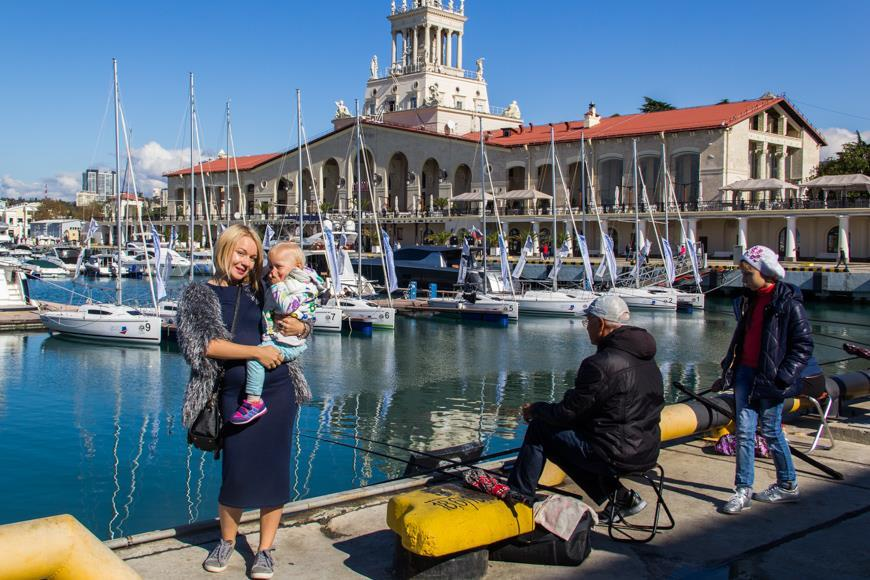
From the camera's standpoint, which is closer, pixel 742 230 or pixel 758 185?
pixel 758 185

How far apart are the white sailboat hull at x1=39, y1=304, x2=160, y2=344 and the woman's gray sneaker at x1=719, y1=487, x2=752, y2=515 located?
24127mm

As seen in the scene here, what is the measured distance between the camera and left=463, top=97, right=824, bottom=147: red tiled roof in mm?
57469

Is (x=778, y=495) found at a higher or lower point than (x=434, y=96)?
lower

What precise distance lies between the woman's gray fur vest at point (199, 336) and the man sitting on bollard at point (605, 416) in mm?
1933

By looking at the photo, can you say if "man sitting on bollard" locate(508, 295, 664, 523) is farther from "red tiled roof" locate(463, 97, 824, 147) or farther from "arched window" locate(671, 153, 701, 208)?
"arched window" locate(671, 153, 701, 208)

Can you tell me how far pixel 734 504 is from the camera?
6324 mm

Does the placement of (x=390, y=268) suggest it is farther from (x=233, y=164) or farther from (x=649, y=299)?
(x=233, y=164)

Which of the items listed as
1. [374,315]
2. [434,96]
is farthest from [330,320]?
[434,96]

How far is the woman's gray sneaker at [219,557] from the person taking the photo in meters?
5.08

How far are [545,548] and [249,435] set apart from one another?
186 centimetres

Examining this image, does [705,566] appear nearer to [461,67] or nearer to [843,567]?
[843,567]

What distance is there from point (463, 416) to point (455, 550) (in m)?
12.7

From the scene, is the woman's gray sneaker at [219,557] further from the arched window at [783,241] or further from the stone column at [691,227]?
the arched window at [783,241]

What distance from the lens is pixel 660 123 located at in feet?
199
